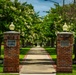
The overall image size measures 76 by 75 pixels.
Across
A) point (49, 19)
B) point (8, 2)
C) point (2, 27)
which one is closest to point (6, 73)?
point (2, 27)

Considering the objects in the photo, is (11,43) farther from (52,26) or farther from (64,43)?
(52,26)

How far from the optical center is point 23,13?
1344 inches

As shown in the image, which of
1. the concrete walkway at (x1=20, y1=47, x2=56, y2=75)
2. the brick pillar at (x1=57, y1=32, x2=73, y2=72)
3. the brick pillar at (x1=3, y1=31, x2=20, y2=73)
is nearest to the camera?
the brick pillar at (x1=3, y1=31, x2=20, y2=73)

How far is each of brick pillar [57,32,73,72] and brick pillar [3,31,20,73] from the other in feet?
8.11

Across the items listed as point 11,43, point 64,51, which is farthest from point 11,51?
point 64,51

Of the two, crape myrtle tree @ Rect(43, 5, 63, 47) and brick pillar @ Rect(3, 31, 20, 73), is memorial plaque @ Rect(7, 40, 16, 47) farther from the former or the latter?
crape myrtle tree @ Rect(43, 5, 63, 47)

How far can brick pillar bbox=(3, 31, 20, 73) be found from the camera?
71.7 feet

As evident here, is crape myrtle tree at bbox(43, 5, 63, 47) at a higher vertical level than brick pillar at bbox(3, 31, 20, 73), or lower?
higher

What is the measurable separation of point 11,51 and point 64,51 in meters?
3.11

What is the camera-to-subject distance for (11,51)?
21844 millimetres

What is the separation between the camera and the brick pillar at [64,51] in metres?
22.0

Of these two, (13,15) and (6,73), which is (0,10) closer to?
(13,15)

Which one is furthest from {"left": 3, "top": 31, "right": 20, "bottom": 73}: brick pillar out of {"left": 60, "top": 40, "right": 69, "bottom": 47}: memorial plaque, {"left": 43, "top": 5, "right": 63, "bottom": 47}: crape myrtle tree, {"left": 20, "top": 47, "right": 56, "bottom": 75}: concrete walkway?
{"left": 43, "top": 5, "right": 63, "bottom": 47}: crape myrtle tree

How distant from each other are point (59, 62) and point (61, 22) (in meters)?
31.6
